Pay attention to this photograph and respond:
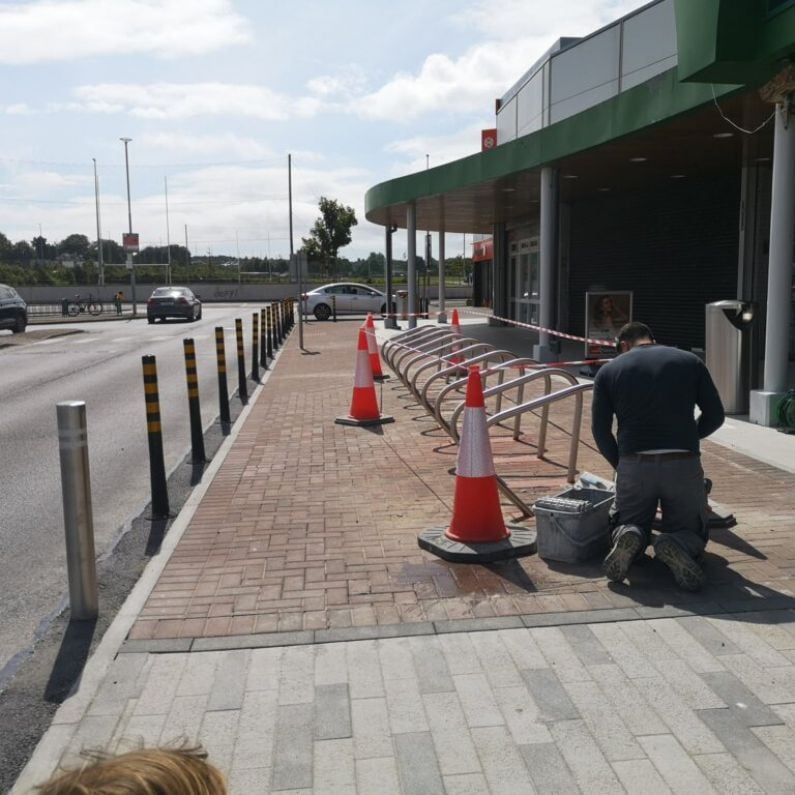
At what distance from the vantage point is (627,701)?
3.58m

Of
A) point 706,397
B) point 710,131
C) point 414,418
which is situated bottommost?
point 414,418

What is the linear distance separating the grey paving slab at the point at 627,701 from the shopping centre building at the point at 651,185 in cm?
687

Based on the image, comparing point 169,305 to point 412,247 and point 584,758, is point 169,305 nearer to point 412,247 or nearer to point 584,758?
point 412,247

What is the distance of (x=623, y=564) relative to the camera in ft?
15.8

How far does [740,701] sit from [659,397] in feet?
6.02

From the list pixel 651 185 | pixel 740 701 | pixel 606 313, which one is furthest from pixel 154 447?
pixel 651 185

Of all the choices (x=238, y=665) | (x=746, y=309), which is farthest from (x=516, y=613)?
(x=746, y=309)

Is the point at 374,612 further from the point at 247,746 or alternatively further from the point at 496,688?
the point at 247,746

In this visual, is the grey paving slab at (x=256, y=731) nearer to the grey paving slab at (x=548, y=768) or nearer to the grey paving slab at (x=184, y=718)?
the grey paving slab at (x=184, y=718)

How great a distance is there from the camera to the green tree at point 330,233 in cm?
7288

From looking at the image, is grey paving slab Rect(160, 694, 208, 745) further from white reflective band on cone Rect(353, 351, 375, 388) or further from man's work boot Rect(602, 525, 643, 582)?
white reflective band on cone Rect(353, 351, 375, 388)

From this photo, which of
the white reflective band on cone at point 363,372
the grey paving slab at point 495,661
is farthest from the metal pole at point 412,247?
the grey paving slab at point 495,661

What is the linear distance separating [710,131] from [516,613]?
10552 millimetres

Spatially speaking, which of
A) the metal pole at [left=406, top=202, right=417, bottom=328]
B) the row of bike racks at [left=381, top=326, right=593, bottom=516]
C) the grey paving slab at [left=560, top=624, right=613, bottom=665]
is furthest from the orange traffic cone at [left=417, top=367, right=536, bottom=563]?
the metal pole at [left=406, top=202, right=417, bottom=328]
